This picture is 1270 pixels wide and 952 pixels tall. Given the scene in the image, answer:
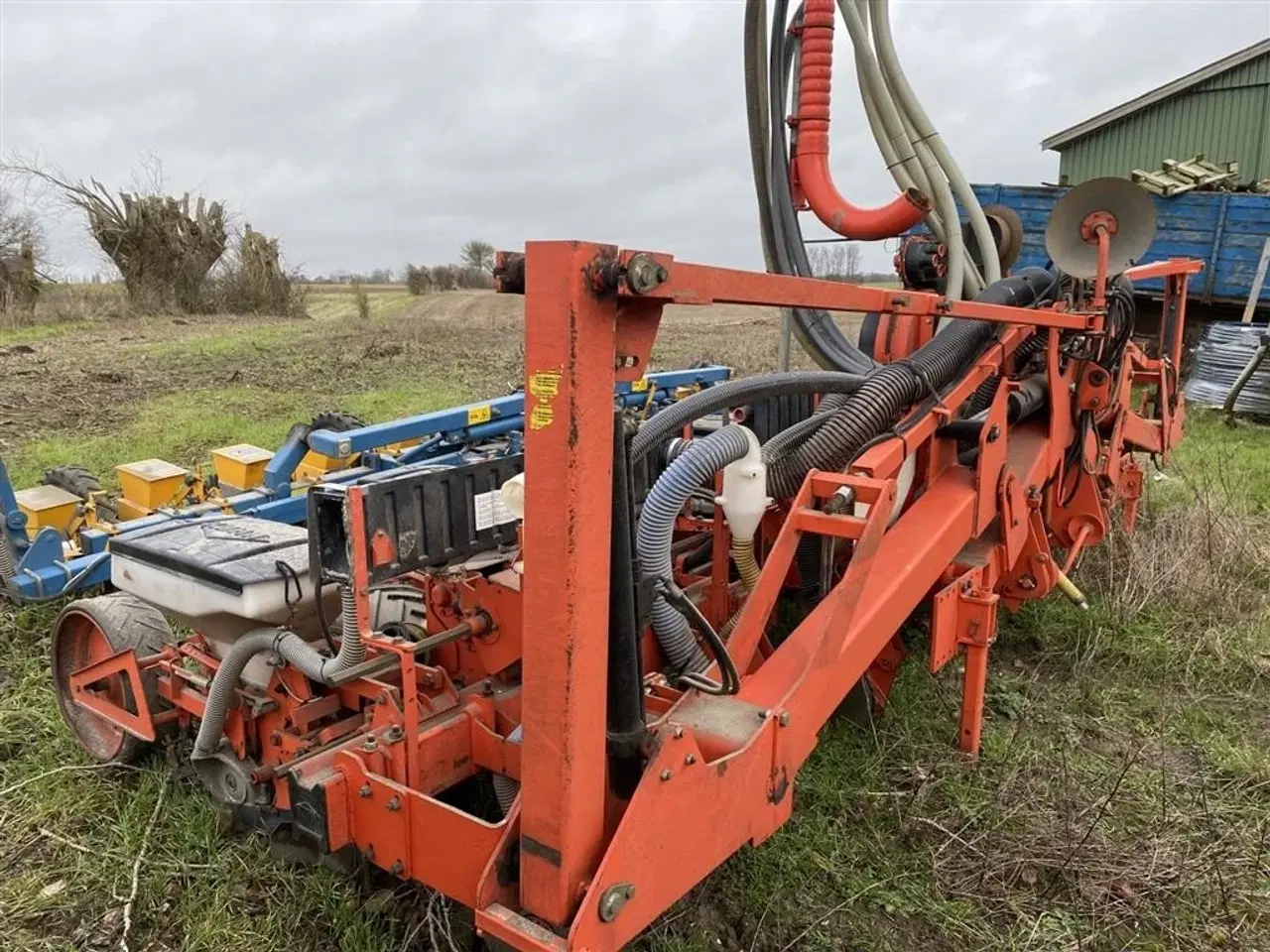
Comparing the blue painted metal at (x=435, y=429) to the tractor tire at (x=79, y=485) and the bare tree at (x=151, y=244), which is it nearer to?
the tractor tire at (x=79, y=485)

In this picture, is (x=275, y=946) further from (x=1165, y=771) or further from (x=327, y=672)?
(x=1165, y=771)

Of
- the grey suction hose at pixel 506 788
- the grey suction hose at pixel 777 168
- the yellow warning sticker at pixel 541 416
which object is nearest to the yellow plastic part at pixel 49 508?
the grey suction hose at pixel 506 788

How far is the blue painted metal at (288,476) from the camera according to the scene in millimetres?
4254

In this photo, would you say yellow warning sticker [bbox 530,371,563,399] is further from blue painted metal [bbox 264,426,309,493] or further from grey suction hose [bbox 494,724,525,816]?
blue painted metal [bbox 264,426,309,493]

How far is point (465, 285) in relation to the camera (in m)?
45.9

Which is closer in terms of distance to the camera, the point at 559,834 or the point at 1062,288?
the point at 559,834

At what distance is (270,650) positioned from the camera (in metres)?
2.84

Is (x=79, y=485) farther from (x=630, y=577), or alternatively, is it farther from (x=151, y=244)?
(x=151, y=244)

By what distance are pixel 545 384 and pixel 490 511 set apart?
1.42 metres

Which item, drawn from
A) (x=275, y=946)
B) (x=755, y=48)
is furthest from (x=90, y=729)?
(x=755, y=48)

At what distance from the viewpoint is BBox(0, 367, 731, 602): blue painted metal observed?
4.25 meters

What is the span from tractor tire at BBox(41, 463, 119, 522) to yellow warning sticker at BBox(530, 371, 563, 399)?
4589mm

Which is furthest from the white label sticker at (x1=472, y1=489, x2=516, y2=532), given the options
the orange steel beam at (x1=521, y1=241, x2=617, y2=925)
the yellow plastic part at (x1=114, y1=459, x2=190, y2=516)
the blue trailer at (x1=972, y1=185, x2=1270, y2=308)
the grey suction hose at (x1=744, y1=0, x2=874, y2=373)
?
the blue trailer at (x1=972, y1=185, x2=1270, y2=308)

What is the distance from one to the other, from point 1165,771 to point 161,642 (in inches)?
145
